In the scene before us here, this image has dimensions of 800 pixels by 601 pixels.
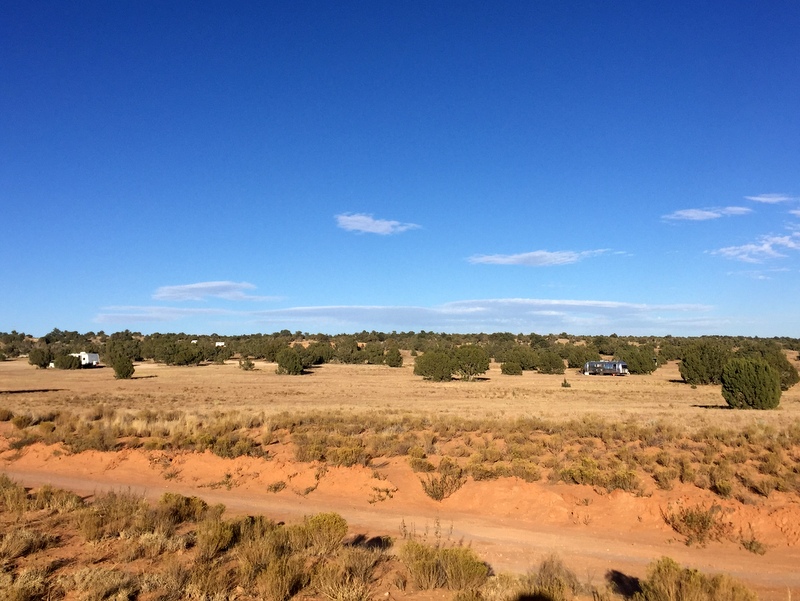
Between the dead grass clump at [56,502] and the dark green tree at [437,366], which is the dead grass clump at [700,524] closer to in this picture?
the dead grass clump at [56,502]

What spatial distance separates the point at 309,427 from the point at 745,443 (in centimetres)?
1685

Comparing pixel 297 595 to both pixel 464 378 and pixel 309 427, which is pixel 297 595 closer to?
pixel 309 427

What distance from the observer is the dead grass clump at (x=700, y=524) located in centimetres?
1147

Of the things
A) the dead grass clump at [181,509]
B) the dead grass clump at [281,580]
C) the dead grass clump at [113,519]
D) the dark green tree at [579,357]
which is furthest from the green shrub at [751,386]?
the dark green tree at [579,357]

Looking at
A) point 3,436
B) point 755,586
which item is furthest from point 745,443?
point 3,436

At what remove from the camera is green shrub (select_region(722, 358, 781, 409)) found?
36.8 meters

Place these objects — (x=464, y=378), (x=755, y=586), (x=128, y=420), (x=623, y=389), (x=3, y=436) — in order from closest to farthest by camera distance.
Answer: (x=755, y=586) → (x=3, y=436) → (x=128, y=420) → (x=623, y=389) → (x=464, y=378)

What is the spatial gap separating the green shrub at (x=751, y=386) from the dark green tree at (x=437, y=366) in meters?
35.3

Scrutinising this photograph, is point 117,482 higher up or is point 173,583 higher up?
point 173,583

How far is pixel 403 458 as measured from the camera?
18.1 metres

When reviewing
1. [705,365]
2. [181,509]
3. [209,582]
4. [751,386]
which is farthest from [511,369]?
[209,582]

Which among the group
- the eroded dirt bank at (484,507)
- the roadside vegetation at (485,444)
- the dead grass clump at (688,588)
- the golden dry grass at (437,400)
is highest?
the dead grass clump at (688,588)

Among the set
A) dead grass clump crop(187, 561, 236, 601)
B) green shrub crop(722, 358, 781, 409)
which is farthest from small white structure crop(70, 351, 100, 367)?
dead grass clump crop(187, 561, 236, 601)

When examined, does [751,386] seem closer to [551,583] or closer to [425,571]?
[551,583]
